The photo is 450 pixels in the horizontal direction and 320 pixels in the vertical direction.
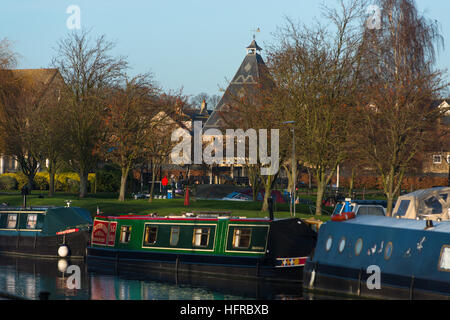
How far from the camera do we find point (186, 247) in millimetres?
35906

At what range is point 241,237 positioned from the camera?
112ft

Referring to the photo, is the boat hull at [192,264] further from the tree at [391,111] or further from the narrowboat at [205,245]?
the tree at [391,111]

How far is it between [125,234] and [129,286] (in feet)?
22.0

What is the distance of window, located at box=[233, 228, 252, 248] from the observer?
3397 centimetres

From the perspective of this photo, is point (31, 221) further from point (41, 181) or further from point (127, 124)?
point (41, 181)

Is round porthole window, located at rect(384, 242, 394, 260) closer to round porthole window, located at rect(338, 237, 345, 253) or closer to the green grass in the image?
round porthole window, located at rect(338, 237, 345, 253)

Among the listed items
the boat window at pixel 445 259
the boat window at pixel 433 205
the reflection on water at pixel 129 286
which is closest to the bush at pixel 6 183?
the reflection on water at pixel 129 286

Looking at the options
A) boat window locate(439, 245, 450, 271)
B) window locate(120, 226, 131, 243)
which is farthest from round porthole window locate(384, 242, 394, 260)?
window locate(120, 226, 131, 243)

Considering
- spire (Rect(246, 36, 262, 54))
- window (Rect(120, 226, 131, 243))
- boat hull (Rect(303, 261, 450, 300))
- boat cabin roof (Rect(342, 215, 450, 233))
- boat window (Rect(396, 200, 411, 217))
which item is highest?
spire (Rect(246, 36, 262, 54))

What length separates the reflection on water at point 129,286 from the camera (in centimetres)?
2947

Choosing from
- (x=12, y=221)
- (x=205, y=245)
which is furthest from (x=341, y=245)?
(x=12, y=221)

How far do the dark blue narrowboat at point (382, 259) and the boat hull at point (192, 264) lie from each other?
3378 millimetres

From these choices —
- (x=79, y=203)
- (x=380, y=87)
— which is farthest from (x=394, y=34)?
(x=79, y=203)

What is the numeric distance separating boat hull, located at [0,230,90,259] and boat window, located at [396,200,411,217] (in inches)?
680
